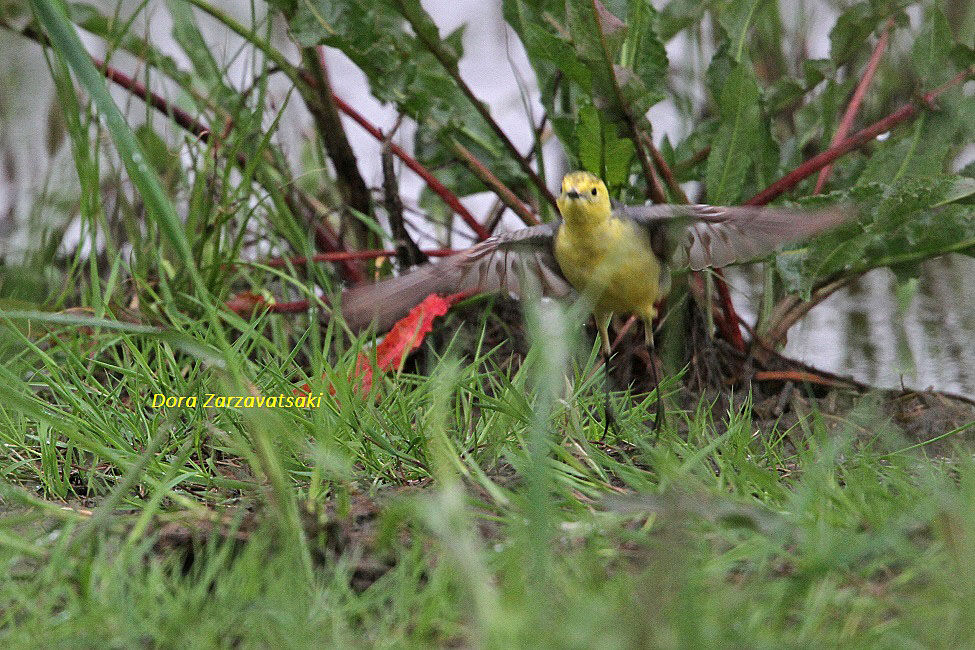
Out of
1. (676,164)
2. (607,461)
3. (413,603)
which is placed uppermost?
(676,164)

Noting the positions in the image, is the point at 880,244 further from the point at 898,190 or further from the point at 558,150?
the point at 558,150

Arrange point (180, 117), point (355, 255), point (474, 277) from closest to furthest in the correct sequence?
1. point (474, 277)
2. point (355, 255)
3. point (180, 117)

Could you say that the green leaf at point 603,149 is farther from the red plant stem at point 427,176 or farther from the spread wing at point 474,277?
the red plant stem at point 427,176

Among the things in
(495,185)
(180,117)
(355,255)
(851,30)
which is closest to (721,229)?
(495,185)

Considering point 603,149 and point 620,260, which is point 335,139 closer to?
point 603,149

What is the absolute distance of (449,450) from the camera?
1.83m

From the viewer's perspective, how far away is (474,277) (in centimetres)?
270

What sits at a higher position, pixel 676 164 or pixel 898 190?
pixel 676 164

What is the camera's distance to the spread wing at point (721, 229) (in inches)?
89.1

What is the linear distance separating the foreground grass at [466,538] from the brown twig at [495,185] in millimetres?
1043

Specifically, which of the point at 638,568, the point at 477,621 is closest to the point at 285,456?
the point at 638,568

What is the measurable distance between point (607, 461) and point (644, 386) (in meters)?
0.99

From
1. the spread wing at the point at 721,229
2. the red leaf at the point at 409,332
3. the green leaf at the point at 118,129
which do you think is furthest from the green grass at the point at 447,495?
the spread wing at the point at 721,229

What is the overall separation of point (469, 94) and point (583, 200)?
0.74 metres
